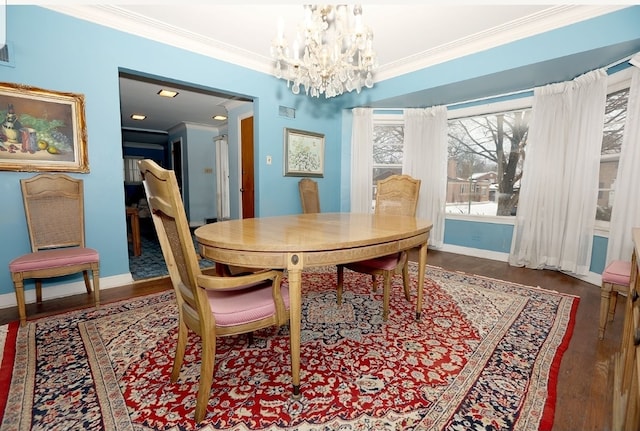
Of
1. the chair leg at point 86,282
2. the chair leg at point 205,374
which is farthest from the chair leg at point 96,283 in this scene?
the chair leg at point 205,374

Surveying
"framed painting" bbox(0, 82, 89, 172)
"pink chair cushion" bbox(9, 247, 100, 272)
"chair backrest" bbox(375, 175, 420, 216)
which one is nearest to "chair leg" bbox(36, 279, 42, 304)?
"pink chair cushion" bbox(9, 247, 100, 272)

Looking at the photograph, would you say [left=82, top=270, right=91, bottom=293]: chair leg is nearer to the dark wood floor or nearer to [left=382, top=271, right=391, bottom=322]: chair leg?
the dark wood floor

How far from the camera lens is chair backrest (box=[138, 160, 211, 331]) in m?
1.07

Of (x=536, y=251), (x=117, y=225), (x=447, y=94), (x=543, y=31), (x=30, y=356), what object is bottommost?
(x=30, y=356)

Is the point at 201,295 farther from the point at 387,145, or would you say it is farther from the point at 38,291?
the point at 387,145

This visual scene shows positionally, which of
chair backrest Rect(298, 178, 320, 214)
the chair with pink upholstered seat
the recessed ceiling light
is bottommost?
the chair with pink upholstered seat

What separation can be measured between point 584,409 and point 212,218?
24.3 feet

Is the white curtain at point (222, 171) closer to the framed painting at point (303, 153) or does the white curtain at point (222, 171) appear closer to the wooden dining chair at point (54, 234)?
the framed painting at point (303, 153)

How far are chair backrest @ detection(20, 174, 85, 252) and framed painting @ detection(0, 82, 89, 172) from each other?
0.13 m

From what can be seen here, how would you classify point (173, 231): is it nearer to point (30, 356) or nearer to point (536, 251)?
point (30, 356)

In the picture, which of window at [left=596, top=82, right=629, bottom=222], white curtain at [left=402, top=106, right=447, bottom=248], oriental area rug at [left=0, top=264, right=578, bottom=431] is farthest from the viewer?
white curtain at [left=402, top=106, right=447, bottom=248]

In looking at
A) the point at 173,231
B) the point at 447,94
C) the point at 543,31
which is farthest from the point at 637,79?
the point at 173,231

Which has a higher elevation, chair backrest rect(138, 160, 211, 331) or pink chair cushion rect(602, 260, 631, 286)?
chair backrest rect(138, 160, 211, 331)

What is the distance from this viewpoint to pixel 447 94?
3738 mm
